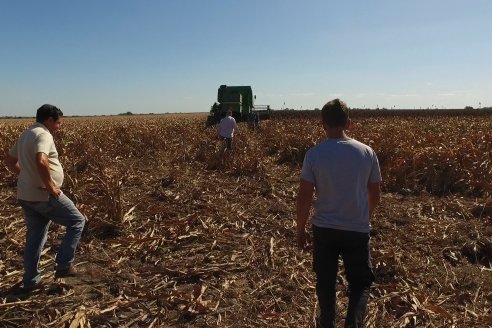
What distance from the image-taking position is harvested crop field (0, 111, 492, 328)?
13.0 feet

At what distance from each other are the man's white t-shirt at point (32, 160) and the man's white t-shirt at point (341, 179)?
2516 millimetres

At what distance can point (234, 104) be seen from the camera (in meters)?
26.9

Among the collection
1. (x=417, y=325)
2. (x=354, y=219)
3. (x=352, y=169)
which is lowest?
(x=417, y=325)

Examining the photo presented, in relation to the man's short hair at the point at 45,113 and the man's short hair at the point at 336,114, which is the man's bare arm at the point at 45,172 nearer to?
the man's short hair at the point at 45,113

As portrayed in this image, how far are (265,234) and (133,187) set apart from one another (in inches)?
163

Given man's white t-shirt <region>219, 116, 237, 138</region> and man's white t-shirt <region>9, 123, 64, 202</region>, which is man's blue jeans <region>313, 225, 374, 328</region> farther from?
man's white t-shirt <region>219, 116, 237, 138</region>

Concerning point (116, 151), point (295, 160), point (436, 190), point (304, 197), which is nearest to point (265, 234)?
point (304, 197)

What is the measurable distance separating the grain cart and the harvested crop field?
1558 centimetres

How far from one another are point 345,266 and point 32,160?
299cm

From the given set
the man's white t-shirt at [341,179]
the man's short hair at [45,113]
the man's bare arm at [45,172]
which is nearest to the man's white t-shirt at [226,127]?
the man's short hair at [45,113]

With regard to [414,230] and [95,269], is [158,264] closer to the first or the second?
[95,269]

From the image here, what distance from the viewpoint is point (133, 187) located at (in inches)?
369

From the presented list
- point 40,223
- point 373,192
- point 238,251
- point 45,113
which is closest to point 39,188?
point 40,223

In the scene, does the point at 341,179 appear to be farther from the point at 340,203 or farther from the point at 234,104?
the point at 234,104
